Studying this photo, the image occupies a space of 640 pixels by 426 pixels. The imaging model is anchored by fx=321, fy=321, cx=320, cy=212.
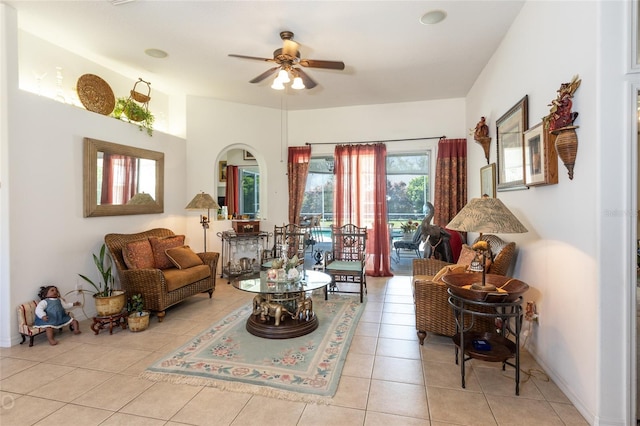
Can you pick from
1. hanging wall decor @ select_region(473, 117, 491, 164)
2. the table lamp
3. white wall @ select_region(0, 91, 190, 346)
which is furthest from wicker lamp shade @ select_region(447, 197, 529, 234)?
white wall @ select_region(0, 91, 190, 346)

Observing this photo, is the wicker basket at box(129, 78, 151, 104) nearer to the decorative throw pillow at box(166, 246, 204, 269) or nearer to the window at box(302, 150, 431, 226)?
the decorative throw pillow at box(166, 246, 204, 269)

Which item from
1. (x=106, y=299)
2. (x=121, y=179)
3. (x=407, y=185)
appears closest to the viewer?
(x=106, y=299)

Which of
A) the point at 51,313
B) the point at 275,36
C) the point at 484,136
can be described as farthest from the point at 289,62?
the point at 51,313

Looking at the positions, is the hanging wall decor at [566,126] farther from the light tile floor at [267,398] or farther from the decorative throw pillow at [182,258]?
the decorative throw pillow at [182,258]

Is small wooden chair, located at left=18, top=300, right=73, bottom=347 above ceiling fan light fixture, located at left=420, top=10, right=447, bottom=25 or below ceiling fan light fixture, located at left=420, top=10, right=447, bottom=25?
below

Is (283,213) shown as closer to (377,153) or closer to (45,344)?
(377,153)

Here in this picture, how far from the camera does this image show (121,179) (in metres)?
4.21

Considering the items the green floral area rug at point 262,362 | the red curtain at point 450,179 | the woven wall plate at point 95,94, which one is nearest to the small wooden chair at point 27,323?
the green floral area rug at point 262,362

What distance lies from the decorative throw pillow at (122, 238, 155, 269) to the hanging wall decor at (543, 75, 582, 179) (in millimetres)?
4121

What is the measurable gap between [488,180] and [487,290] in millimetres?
2086

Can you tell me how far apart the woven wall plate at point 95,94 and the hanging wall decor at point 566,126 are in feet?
15.5

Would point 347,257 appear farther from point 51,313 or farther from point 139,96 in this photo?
point 139,96

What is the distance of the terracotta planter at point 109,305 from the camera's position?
3.29 m

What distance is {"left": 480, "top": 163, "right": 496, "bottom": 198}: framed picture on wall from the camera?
12.4 feet
